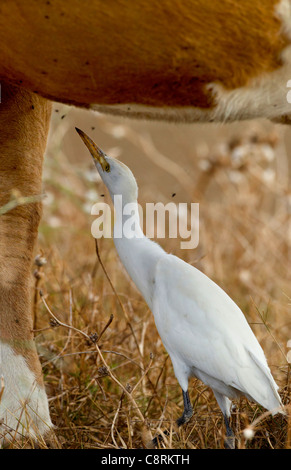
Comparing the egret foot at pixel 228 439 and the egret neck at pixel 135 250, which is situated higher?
the egret neck at pixel 135 250

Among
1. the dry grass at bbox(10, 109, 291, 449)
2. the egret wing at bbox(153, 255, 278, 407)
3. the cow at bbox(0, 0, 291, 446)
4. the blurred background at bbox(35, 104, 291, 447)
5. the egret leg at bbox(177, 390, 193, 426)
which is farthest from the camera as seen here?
the blurred background at bbox(35, 104, 291, 447)

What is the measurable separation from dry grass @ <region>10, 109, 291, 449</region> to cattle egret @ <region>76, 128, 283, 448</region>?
0.09 meters

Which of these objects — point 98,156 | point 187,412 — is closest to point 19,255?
point 98,156

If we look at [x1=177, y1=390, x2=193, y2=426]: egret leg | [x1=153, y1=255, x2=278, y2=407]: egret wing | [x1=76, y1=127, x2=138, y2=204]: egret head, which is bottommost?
[x1=177, y1=390, x2=193, y2=426]: egret leg

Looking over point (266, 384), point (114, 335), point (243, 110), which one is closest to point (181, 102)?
point (243, 110)

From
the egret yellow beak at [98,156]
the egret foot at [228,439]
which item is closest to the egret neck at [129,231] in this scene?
the egret yellow beak at [98,156]

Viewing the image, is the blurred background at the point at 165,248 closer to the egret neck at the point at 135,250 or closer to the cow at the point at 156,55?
the cow at the point at 156,55

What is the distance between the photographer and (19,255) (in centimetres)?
168

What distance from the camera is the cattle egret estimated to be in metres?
1.25

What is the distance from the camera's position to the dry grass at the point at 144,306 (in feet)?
5.08

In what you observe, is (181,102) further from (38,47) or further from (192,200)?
(192,200)

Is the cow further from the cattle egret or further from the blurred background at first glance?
the cattle egret

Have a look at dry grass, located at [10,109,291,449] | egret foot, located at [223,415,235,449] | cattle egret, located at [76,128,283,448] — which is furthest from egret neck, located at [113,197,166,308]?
egret foot, located at [223,415,235,449]

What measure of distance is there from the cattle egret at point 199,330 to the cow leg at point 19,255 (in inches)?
14.2
